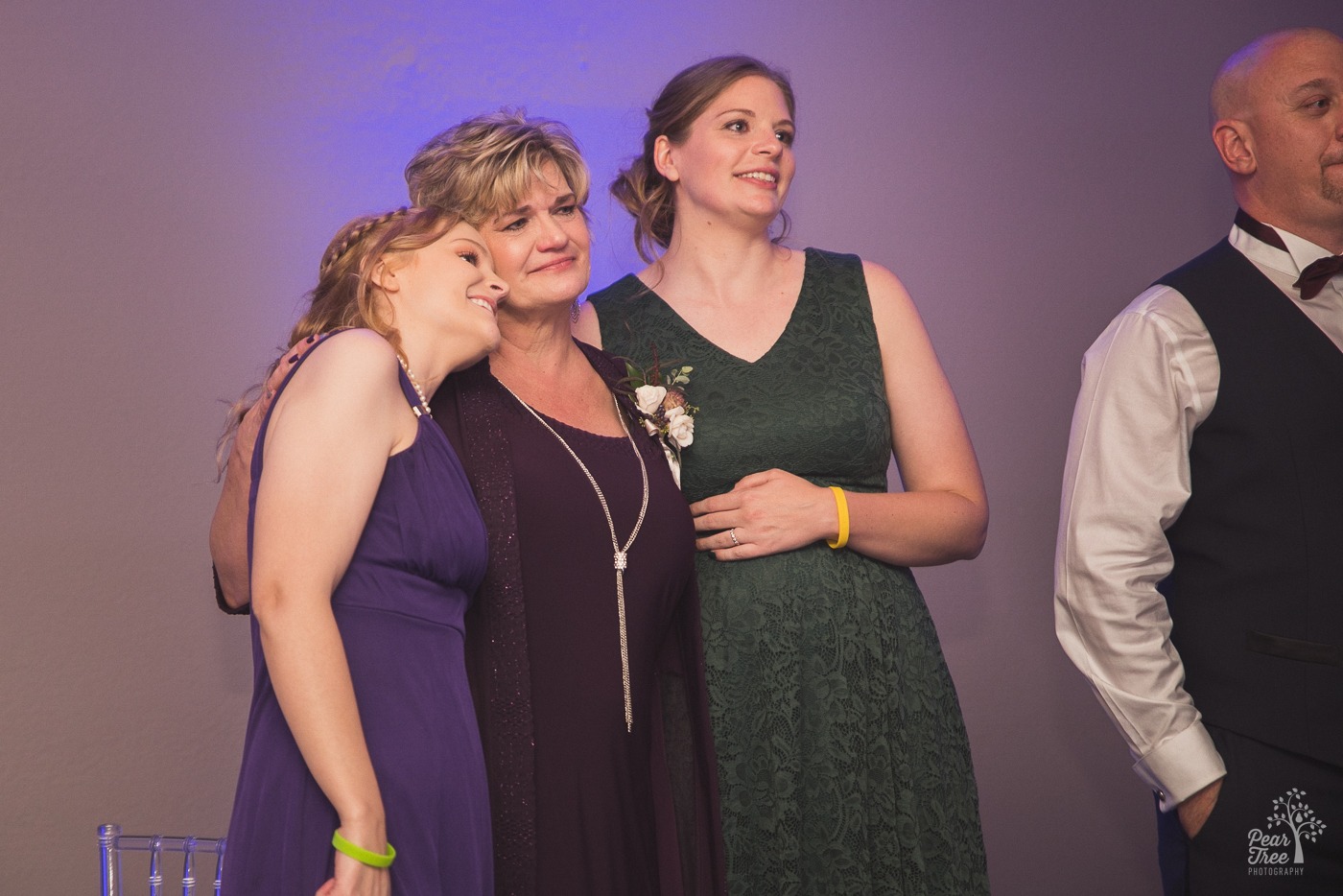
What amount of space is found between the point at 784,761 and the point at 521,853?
0.52 meters

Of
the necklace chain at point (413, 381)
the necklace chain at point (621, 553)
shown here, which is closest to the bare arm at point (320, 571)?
the necklace chain at point (413, 381)

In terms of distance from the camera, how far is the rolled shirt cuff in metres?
2.06

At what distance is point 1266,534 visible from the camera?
2078 mm

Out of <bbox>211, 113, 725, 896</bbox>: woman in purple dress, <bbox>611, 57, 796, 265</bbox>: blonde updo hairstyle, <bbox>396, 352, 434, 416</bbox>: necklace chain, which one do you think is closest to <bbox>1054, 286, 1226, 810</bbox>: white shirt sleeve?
<bbox>211, 113, 725, 896</bbox>: woman in purple dress

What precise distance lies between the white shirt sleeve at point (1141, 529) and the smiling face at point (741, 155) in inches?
27.4

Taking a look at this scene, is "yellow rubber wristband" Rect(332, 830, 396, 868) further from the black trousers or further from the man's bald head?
the man's bald head

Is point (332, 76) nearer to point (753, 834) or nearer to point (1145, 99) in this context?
point (753, 834)

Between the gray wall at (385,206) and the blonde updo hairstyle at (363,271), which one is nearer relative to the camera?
the blonde updo hairstyle at (363,271)

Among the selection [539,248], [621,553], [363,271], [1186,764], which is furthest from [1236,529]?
[363,271]

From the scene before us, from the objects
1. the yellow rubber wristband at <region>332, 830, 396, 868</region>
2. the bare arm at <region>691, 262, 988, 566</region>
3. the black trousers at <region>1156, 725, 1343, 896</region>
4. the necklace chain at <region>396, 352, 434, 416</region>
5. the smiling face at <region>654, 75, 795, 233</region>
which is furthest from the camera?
the smiling face at <region>654, 75, 795, 233</region>

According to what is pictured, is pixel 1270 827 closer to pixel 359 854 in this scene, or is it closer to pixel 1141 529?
pixel 1141 529

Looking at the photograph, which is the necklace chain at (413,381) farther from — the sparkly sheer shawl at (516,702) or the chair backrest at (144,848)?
the chair backrest at (144,848)

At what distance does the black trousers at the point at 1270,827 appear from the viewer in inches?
79.1

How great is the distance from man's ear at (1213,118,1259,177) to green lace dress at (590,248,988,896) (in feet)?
2.50
